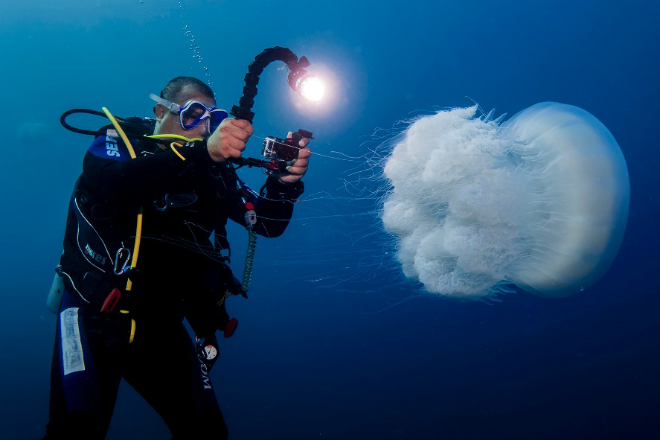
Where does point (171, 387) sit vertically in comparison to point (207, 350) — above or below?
below

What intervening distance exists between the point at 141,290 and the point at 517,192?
11.8 ft

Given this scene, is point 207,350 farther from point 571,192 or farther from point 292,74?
point 571,192

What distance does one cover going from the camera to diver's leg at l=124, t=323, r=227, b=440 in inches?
109

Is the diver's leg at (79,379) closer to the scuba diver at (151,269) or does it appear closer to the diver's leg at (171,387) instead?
the scuba diver at (151,269)

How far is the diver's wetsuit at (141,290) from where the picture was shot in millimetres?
2439

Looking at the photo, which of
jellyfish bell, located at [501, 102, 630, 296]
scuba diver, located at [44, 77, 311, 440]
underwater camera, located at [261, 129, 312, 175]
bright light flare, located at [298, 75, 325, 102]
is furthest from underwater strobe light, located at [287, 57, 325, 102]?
jellyfish bell, located at [501, 102, 630, 296]

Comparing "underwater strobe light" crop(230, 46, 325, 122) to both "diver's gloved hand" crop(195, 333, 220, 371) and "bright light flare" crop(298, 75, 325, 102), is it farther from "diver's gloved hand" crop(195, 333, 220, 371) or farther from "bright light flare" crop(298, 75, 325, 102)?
"diver's gloved hand" crop(195, 333, 220, 371)

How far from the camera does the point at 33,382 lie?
1378cm

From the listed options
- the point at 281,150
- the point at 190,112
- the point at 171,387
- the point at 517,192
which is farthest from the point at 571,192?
the point at 171,387

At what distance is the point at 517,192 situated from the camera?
3.88 meters

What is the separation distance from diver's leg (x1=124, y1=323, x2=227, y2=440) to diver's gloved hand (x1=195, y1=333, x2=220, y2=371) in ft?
0.68

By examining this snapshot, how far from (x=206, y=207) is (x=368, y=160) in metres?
2.17

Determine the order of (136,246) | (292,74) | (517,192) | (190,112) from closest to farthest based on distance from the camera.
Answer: (136,246), (292,74), (190,112), (517,192)

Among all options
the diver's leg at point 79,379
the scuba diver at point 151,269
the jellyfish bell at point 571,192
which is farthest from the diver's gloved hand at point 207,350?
the jellyfish bell at point 571,192
